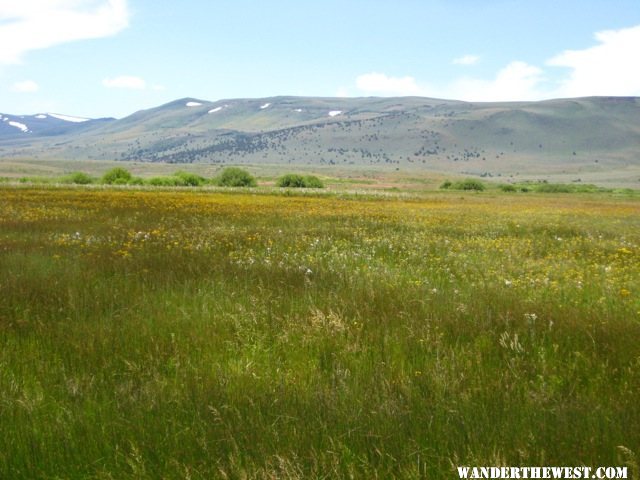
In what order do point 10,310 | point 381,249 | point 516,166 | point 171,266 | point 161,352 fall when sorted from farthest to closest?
point 516,166
point 381,249
point 171,266
point 10,310
point 161,352

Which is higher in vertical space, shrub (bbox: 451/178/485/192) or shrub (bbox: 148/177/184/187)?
shrub (bbox: 148/177/184/187)

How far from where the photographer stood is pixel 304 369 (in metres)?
4.16

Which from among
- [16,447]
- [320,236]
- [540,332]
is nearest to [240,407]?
[16,447]

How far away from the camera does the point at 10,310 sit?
5.80m

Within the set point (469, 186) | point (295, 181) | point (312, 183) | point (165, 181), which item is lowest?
point (469, 186)

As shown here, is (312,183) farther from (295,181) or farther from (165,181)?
(165,181)

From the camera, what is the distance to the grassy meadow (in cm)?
291

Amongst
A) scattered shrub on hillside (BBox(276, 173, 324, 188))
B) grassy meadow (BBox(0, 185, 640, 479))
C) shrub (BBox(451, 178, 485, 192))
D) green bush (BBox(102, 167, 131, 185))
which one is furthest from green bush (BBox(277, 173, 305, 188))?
grassy meadow (BBox(0, 185, 640, 479))

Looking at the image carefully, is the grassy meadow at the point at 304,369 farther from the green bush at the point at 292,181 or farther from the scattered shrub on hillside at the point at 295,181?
the green bush at the point at 292,181

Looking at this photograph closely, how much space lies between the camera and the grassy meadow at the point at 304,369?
2912 millimetres

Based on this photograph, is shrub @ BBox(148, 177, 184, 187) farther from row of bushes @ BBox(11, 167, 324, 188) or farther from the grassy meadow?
the grassy meadow

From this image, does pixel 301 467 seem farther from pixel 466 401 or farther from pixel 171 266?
pixel 171 266

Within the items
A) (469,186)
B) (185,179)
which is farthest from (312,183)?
(469,186)

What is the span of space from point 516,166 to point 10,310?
18825 cm
